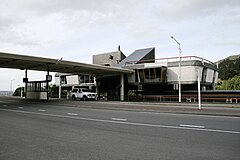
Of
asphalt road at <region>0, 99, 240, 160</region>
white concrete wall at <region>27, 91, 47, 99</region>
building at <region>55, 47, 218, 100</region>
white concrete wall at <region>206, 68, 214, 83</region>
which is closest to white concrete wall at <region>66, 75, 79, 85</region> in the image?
building at <region>55, 47, 218, 100</region>

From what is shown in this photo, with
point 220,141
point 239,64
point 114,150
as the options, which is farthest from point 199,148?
point 239,64

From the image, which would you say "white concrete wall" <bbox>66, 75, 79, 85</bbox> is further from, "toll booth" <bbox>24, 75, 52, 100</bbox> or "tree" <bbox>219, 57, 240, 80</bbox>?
"tree" <bbox>219, 57, 240, 80</bbox>

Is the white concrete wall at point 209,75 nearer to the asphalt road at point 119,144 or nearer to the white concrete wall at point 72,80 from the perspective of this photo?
the white concrete wall at point 72,80

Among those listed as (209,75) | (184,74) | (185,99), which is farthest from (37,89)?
(209,75)

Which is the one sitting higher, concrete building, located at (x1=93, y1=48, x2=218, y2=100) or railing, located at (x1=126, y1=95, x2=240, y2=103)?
concrete building, located at (x1=93, y1=48, x2=218, y2=100)

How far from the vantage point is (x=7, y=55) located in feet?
84.1

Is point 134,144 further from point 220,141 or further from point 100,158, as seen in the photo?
point 220,141

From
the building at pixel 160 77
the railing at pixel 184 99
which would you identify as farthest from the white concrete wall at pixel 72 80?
the railing at pixel 184 99

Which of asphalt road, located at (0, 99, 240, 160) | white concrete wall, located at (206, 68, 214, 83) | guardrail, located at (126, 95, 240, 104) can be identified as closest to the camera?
asphalt road, located at (0, 99, 240, 160)

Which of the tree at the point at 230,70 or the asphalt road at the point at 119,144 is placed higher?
the tree at the point at 230,70

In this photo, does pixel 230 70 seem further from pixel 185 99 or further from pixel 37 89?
pixel 37 89

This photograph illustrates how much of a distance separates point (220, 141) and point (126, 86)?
134 feet

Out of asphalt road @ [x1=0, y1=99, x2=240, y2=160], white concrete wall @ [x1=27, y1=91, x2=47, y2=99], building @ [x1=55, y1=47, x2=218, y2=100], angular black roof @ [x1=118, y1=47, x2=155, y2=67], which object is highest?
angular black roof @ [x1=118, y1=47, x2=155, y2=67]

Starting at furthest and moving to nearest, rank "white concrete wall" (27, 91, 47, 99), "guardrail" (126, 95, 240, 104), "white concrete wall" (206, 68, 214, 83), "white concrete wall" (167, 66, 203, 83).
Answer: "white concrete wall" (206, 68, 214, 83), "white concrete wall" (167, 66, 203, 83), "white concrete wall" (27, 91, 47, 99), "guardrail" (126, 95, 240, 104)
